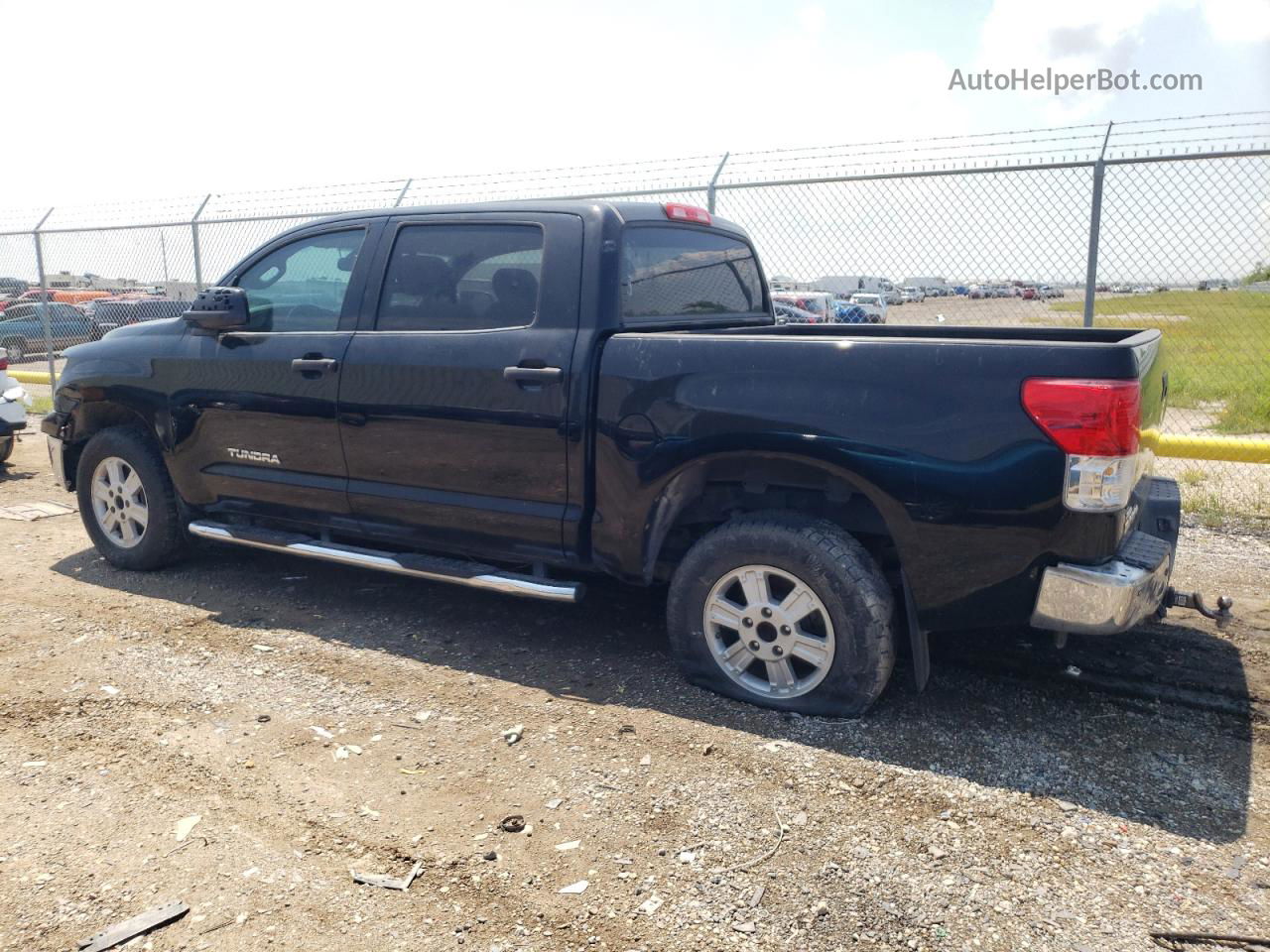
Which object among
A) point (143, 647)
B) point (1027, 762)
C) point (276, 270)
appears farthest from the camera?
point (276, 270)

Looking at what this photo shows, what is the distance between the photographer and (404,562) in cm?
472

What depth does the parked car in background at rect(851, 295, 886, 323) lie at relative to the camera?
7.34 metres

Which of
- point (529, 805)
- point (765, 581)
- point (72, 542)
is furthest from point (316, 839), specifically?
point (72, 542)

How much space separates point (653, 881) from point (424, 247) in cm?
307

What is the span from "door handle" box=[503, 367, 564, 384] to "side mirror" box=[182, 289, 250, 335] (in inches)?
66.5

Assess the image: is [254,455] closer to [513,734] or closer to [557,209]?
[557,209]

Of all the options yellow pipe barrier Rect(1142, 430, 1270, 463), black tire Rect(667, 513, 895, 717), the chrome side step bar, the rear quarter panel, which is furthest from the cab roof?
yellow pipe barrier Rect(1142, 430, 1270, 463)

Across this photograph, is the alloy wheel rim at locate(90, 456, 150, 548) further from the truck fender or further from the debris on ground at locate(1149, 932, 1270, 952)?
the debris on ground at locate(1149, 932, 1270, 952)

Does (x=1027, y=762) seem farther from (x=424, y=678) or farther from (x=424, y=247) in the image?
(x=424, y=247)

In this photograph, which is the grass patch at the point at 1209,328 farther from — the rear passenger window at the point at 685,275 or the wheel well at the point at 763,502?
the rear passenger window at the point at 685,275

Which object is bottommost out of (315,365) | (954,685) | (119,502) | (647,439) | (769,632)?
(954,685)

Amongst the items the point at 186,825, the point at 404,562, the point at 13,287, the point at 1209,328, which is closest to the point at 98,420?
the point at 404,562

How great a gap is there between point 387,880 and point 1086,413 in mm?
2522

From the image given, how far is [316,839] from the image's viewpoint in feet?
10.2
